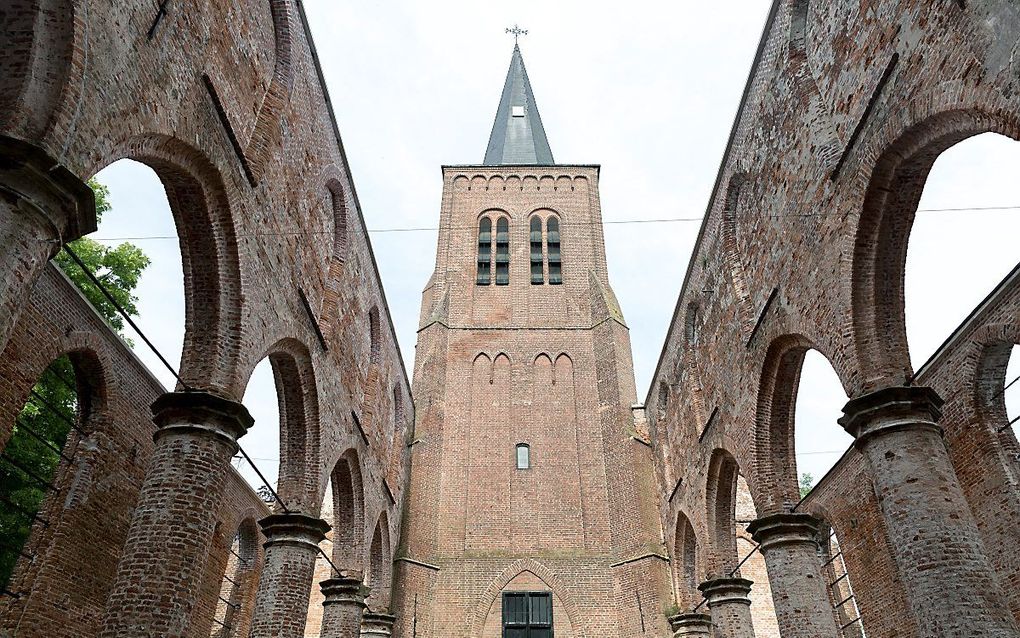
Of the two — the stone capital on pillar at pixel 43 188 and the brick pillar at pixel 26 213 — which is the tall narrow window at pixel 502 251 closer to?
the stone capital on pillar at pixel 43 188

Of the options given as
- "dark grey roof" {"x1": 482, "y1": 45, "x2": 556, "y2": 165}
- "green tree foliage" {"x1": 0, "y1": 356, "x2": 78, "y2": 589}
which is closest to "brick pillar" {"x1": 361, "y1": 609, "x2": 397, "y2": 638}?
"green tree foliage" {"x1": 0, "y1": 356, "x2": 78, "y2": 589}

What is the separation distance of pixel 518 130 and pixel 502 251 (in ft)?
33.3

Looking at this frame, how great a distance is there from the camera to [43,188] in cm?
434

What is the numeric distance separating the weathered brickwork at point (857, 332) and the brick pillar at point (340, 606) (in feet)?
22.6

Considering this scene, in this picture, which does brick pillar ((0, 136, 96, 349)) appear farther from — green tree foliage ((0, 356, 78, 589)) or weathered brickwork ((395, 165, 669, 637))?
weathered brickwork ((395, 165, 669, 637))

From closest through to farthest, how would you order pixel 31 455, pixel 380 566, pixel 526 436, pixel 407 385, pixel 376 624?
pixel 31 455 → pixel 376 624 → pixel 380 566 → pixel 407 385 → pixel 526 436

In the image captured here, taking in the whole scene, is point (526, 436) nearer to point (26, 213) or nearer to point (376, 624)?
point (376, 624)

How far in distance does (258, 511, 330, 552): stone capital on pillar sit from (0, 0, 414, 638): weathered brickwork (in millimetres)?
32

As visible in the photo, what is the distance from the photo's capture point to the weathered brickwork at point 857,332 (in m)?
6.12

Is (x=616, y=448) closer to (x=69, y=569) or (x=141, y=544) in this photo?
(x=69, y=569)

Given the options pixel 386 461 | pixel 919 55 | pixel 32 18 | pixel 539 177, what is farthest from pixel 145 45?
pixel 539 177

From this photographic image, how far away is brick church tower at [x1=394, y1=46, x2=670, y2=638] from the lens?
60.5 ft

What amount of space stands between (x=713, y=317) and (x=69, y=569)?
1101 cm

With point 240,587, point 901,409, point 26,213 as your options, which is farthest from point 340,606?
point 26,213
